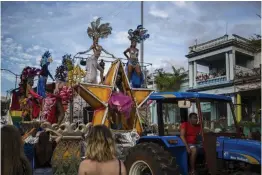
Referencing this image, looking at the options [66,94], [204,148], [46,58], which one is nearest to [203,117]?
[204,148]

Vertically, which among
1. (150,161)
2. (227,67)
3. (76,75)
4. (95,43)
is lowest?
(150,161)

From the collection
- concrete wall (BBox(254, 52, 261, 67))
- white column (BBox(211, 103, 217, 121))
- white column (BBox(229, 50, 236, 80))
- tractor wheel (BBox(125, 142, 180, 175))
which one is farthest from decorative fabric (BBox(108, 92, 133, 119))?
concrete wall (BBox(254, 52, 261, 67))

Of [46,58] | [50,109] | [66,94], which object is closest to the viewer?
[50,109]

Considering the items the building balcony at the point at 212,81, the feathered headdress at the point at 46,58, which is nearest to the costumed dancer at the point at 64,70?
the feathered headdress at the point at 46,58

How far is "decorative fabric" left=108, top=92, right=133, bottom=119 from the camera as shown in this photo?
29.7 feet

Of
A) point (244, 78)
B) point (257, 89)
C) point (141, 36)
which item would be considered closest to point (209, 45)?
point (244, 78)

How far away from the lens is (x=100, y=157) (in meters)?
2.64

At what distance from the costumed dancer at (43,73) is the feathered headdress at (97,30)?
1.51m

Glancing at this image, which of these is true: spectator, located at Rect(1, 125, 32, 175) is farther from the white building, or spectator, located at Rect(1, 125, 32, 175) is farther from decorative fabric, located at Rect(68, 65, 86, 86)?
the white building

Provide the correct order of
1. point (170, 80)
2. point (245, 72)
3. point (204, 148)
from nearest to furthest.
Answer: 1. point (204, 148)
2. point (245, 72)
3. point (170, 80)

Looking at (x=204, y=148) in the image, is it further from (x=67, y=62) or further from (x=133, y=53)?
(x=67, y=62)

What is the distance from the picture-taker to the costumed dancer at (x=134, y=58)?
10430 mm

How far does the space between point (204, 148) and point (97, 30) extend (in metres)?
5.61

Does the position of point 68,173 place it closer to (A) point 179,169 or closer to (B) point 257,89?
(A) point 179,169
